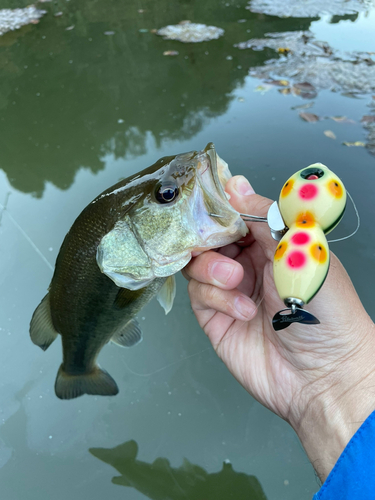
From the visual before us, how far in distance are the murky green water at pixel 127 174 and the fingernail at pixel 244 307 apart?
0.78 m

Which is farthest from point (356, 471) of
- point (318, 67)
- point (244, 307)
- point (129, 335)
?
point (318, 67)

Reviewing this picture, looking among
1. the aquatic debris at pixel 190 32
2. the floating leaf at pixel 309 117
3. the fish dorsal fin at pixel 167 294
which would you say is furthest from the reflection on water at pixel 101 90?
the fish dorsal fin at pixel 167 294

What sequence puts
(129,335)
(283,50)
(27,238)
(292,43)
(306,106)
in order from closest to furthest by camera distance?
(129,335)
(27,238)
(306,106)
(283,50)
(292,43)

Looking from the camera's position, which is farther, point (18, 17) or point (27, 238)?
point (18, 17)

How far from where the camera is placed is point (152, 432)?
1559 millimetres

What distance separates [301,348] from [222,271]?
332 millimetres

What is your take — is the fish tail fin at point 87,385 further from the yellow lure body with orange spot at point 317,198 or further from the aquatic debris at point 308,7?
the aquatic debris at point 308,7

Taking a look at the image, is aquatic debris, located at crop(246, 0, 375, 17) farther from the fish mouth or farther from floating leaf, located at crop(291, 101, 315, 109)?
the fish mouth

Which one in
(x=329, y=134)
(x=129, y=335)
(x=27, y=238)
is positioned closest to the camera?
(x=129, y=335)

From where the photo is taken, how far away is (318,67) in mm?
3275

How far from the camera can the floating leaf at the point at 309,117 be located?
266 centimetres

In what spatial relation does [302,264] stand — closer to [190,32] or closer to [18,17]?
[190,32]

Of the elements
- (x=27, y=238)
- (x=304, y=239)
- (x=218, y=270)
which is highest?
(x=304, y=239)

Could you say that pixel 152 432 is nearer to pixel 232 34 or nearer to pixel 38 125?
pixel 38 125
